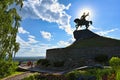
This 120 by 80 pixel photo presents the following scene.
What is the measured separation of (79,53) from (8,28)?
45976 mm

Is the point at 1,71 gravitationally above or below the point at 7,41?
below

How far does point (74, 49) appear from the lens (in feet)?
215

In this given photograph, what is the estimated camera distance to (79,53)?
6444 cm

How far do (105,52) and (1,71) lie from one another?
44.4m

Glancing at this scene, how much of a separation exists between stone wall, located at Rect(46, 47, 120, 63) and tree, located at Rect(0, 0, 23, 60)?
40501mm

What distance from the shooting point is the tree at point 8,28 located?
1911cm

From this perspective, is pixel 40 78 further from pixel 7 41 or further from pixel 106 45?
pixel 106 45

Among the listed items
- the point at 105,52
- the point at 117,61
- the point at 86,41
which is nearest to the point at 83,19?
the point at 86,41

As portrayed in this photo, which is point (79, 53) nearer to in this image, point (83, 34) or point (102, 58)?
point (102, 58)

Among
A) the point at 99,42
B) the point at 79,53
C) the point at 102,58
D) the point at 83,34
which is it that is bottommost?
the point at 102,58

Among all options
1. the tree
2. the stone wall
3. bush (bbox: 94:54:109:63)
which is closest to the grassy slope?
the stone wall

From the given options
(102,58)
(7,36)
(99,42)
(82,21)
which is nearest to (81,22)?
(82,21)

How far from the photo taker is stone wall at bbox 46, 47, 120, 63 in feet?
196

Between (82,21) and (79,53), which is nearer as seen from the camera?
(79,53)
